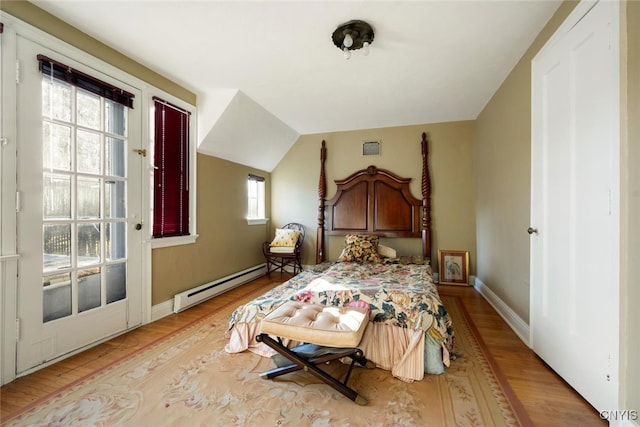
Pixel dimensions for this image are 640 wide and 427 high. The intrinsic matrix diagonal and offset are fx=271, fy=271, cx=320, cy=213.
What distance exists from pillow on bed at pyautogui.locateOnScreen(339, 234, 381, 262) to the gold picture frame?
3.81 feet

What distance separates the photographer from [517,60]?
252 centimetres

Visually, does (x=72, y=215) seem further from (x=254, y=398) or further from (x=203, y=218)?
(x=254, y=398)

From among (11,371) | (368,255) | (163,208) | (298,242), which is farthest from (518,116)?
(11,371)

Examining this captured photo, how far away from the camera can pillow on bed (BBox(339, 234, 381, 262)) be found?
144 inches

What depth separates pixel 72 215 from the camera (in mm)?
2119

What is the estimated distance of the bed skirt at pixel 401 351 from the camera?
1.80m

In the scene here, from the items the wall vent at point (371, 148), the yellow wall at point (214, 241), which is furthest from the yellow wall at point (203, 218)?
the wall vent at point (371, 148)

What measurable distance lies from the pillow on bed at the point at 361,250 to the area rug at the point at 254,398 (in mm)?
1698

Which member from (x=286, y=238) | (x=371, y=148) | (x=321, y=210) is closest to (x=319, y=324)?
(x=286, y=238)

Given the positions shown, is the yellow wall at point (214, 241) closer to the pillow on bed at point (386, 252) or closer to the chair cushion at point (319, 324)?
the chair cushion at point (319, 324)

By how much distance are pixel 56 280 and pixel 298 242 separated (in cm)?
304

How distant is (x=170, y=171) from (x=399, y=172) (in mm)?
3271

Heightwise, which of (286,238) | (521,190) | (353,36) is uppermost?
(353,36)

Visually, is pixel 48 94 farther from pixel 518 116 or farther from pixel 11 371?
pixel 518 116
